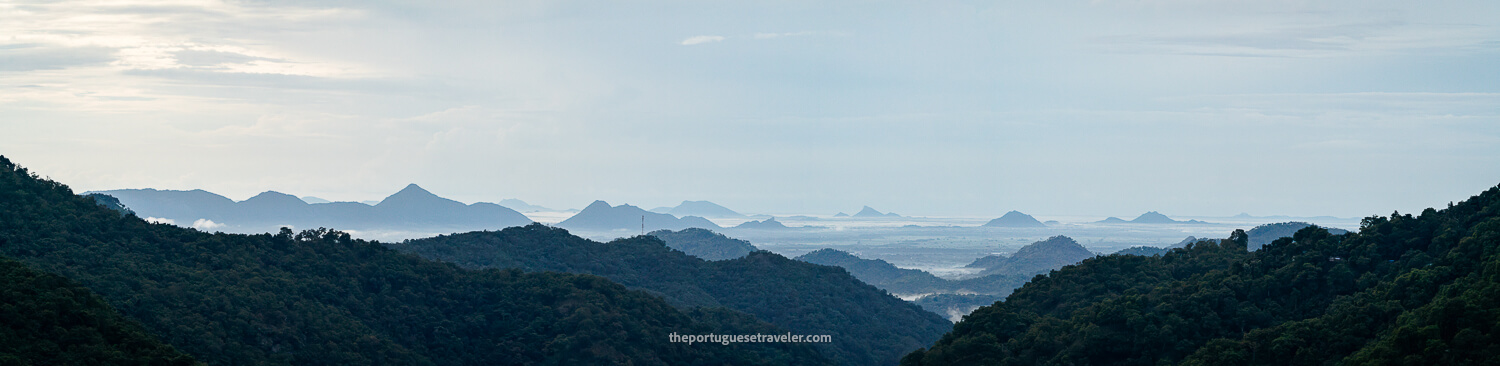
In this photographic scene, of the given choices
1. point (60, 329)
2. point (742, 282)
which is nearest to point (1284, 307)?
point (60, 329)

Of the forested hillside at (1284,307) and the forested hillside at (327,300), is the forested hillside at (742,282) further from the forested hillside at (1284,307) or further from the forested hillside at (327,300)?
the forested hillside at (1284,307)

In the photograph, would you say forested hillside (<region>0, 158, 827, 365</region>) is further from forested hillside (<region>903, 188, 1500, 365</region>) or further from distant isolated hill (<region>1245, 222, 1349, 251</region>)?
distant isolated hill (<region>1245, 222, 1349, 251</region>)

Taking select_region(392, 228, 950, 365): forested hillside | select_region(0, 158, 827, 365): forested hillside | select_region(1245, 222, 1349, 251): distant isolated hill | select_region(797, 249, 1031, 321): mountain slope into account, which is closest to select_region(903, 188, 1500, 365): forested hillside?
select_region(0, 158, 827, 365): forested hillside

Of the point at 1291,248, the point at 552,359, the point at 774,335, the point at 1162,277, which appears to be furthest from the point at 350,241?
the point at 1291,248

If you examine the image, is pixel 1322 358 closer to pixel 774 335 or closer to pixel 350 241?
pixel 774 335

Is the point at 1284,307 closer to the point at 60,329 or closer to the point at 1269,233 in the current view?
the point at 60,329
